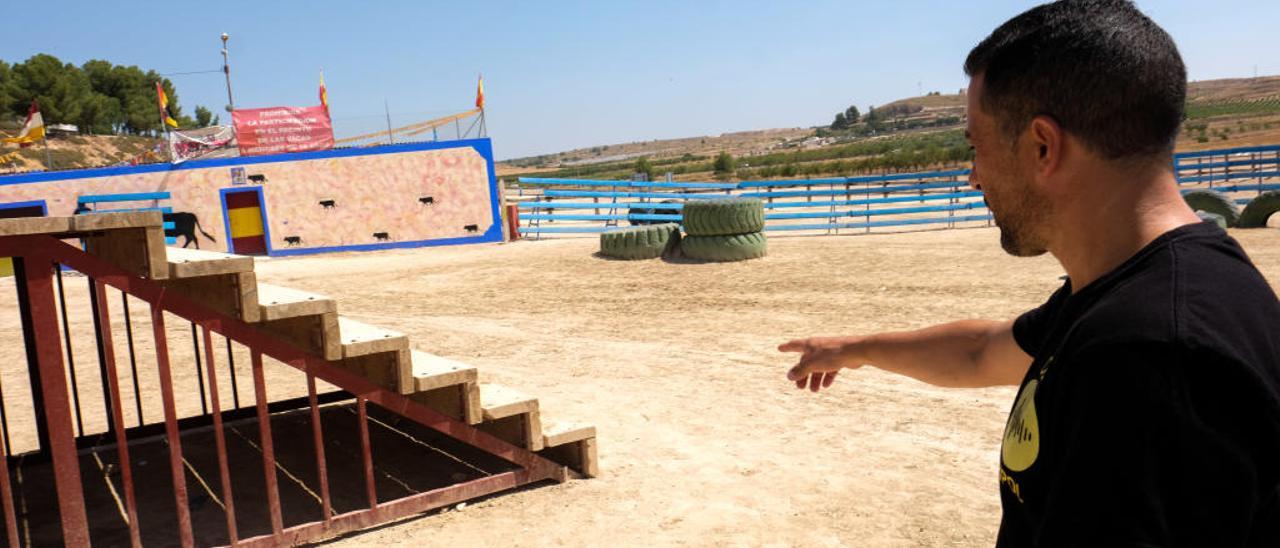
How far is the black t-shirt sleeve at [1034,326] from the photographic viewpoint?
1700 mm

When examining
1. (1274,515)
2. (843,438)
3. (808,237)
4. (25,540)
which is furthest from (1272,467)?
(808,237)

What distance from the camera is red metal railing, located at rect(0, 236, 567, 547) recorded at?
12.4 feet

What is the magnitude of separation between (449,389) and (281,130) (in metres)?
20.8

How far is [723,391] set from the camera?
23.7 feet

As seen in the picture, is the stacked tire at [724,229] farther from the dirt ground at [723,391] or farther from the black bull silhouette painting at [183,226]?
the black bull silhouette painting at [183,226]

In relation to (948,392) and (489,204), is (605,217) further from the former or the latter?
(948,392)

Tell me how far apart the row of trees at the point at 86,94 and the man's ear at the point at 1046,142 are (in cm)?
5856

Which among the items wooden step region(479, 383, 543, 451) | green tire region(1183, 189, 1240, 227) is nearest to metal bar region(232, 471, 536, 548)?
wooden step region(479, 383, 543, 451)

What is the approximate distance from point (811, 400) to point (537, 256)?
11513 mm

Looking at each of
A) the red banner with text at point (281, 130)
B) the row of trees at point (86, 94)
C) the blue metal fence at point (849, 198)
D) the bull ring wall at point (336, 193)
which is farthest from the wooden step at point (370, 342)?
the row of trees at point (86, 94)

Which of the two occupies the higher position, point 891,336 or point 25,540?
point 891,336

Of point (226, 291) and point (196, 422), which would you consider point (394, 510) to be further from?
point (196, 422)

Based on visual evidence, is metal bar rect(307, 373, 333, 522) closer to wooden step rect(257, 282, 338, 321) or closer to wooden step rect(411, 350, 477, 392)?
wooden step rect(257, 282, 338, 321)

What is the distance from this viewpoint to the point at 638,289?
13.2 m
